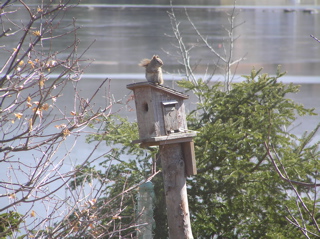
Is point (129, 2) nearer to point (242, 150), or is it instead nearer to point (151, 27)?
point (151, 27)

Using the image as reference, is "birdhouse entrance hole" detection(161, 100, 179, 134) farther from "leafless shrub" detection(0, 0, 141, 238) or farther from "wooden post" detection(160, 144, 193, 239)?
"leafless shrub" detection(0, 0, 141, 238)

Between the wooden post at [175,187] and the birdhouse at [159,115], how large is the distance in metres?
0.11

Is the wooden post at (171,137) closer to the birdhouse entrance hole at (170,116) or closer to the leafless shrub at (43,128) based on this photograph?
the birdhouse entrance hole at (170,116)

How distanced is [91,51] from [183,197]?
10.3 meters

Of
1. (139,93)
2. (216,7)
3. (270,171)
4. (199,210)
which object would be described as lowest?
(199,210)

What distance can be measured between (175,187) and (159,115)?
61cm

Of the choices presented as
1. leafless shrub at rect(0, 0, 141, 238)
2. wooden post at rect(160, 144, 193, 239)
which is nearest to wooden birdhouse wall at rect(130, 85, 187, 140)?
wooden post at rect(160, 144, 193, 239)

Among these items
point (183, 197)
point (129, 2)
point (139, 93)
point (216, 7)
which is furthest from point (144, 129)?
point (129, 2)

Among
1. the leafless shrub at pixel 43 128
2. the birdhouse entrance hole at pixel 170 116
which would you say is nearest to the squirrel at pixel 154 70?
the birdhouse entrance hole at pixel 170 116

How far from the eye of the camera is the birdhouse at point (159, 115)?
3.97m

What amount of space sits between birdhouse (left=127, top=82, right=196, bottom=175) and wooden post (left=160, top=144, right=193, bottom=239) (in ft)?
0.34

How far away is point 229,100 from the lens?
542cm

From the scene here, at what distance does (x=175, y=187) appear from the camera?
415 centimetres

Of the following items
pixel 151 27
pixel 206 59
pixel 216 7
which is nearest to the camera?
pixel 206 59
